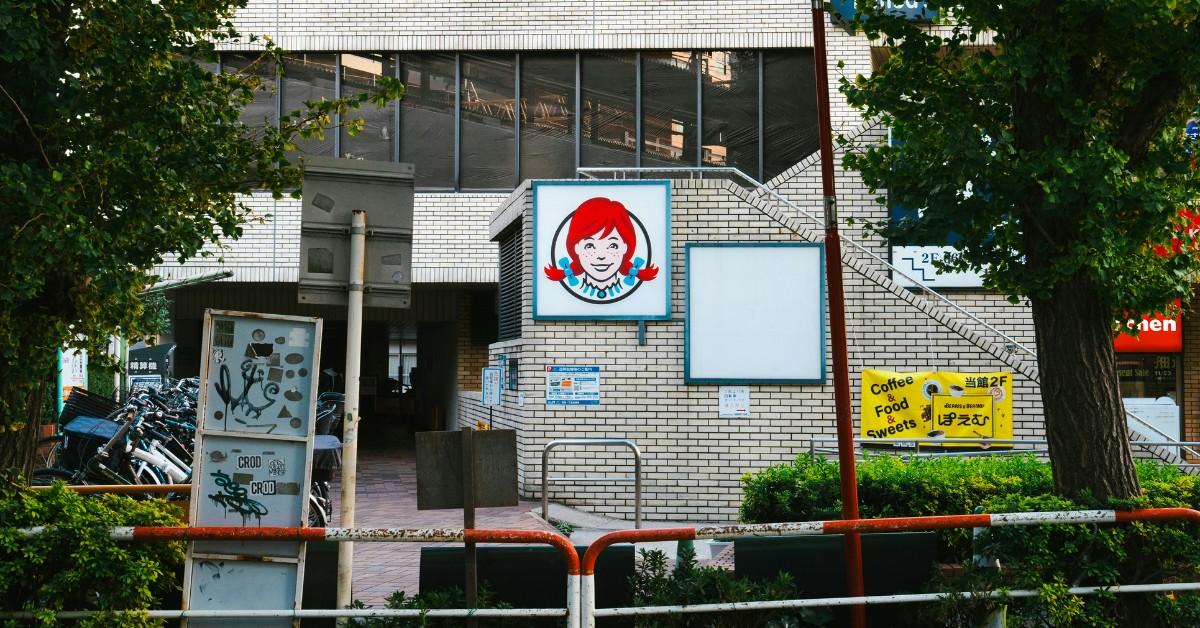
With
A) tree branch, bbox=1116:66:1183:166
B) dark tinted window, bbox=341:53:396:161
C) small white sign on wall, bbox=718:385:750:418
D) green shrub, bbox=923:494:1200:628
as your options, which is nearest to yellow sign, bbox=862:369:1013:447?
small white sign on wall, bbox=718:385:750:418

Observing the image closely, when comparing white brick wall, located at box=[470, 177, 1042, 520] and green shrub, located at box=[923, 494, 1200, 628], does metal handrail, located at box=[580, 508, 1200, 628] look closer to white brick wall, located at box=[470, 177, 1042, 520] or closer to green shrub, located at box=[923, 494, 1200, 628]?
green shrub, located at box=[923, 494, 1200, 628]

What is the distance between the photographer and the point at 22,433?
6.62 metres

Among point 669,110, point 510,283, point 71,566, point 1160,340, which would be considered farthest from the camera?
point 669,110

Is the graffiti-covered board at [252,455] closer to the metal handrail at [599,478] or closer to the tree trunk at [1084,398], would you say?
the tree trunk at [1084,398]

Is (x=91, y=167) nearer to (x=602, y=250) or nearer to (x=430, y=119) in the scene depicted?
(x=602, y=250)

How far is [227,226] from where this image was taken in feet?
21.9

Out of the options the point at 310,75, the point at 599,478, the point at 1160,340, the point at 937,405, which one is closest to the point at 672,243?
the point at 599,478

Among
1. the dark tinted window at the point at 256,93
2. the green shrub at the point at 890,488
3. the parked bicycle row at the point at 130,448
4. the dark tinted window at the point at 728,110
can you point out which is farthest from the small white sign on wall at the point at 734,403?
the dark tinted window at the point at 256,93

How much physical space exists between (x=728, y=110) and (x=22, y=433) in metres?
15.7

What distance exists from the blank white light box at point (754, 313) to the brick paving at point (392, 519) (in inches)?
117

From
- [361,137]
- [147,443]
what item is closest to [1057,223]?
[147,443]

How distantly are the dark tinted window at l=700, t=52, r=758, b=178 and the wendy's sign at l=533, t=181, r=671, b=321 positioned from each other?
6.87 m

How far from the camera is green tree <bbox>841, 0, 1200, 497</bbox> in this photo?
6527mm

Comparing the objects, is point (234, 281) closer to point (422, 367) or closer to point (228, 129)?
point (422, 367)
